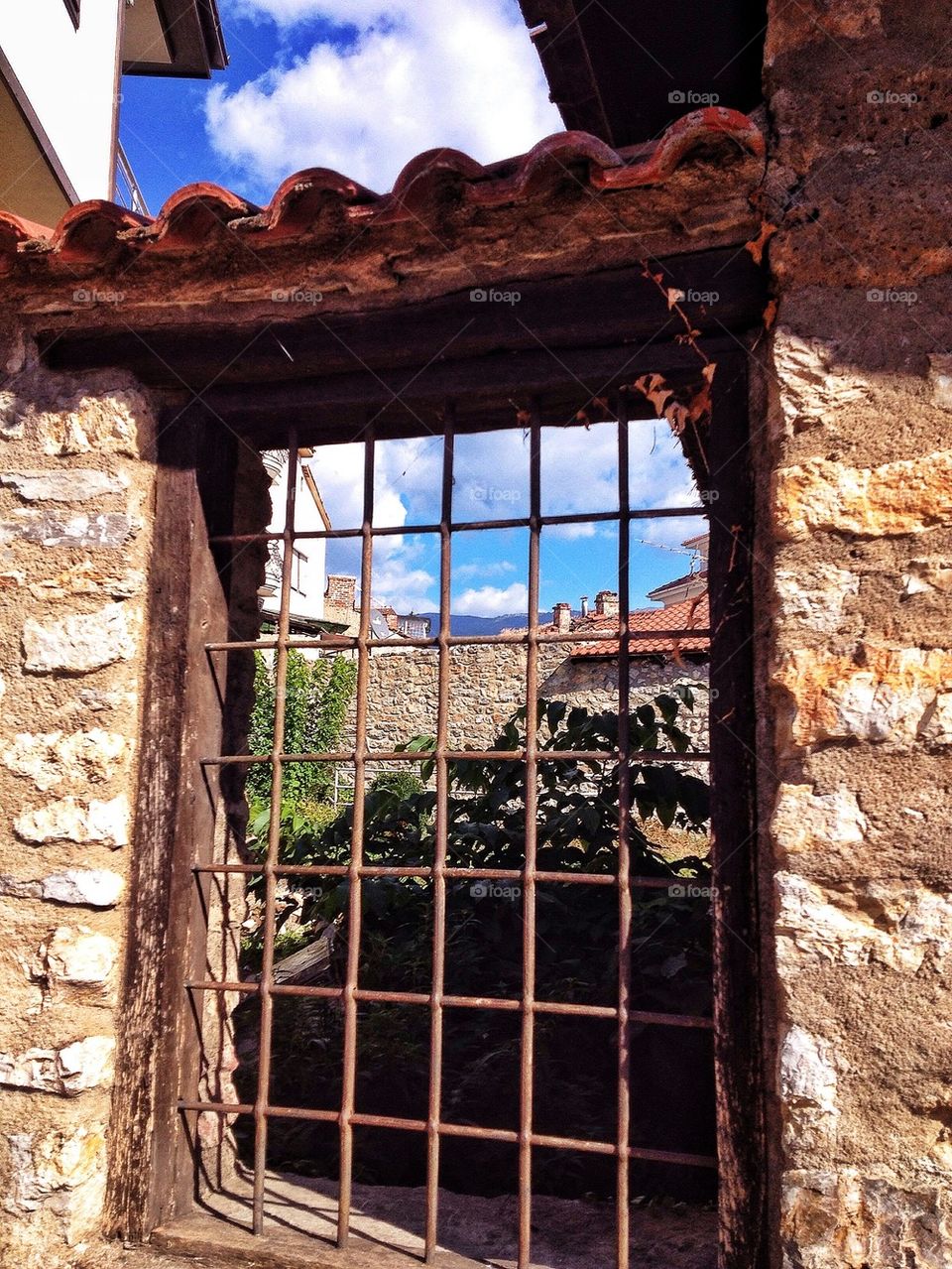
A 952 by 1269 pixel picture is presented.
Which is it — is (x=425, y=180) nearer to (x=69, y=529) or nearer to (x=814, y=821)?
(x=69, y=529)

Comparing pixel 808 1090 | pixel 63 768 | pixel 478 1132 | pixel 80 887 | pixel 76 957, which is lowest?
pixel 478 1132

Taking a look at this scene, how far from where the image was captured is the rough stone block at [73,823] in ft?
7.07

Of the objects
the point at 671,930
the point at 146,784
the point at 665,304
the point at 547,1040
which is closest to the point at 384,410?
the point at 665,304

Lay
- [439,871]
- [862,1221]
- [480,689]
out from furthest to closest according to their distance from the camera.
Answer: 1. [480,689]
2. [439,871]
3. [862,1221]

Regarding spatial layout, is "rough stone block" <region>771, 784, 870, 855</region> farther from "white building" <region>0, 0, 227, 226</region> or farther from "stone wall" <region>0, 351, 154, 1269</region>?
"white building" <region>0, 0, 227, 226</region>

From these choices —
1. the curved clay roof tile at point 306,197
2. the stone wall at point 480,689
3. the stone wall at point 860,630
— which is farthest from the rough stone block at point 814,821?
the stone wall at point 480,689

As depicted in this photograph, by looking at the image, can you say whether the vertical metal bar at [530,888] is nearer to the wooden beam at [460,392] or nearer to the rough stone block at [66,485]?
the wooden beam at [460,392]

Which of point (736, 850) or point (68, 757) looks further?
point (68, 757)

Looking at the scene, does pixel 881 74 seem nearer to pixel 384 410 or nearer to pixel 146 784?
pixel 384 410

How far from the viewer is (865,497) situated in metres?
1.75

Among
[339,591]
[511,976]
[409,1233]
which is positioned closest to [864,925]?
[409,1233]

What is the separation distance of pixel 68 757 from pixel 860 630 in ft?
5.63

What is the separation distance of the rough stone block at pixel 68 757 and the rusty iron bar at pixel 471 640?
34cm

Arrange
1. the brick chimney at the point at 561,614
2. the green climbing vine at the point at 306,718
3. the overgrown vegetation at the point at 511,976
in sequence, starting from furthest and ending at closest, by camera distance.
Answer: the brick chimney at the point at 561,614
the green climbing vine at the point at 306,718
the overgrown vegetation at the point at 511,976
